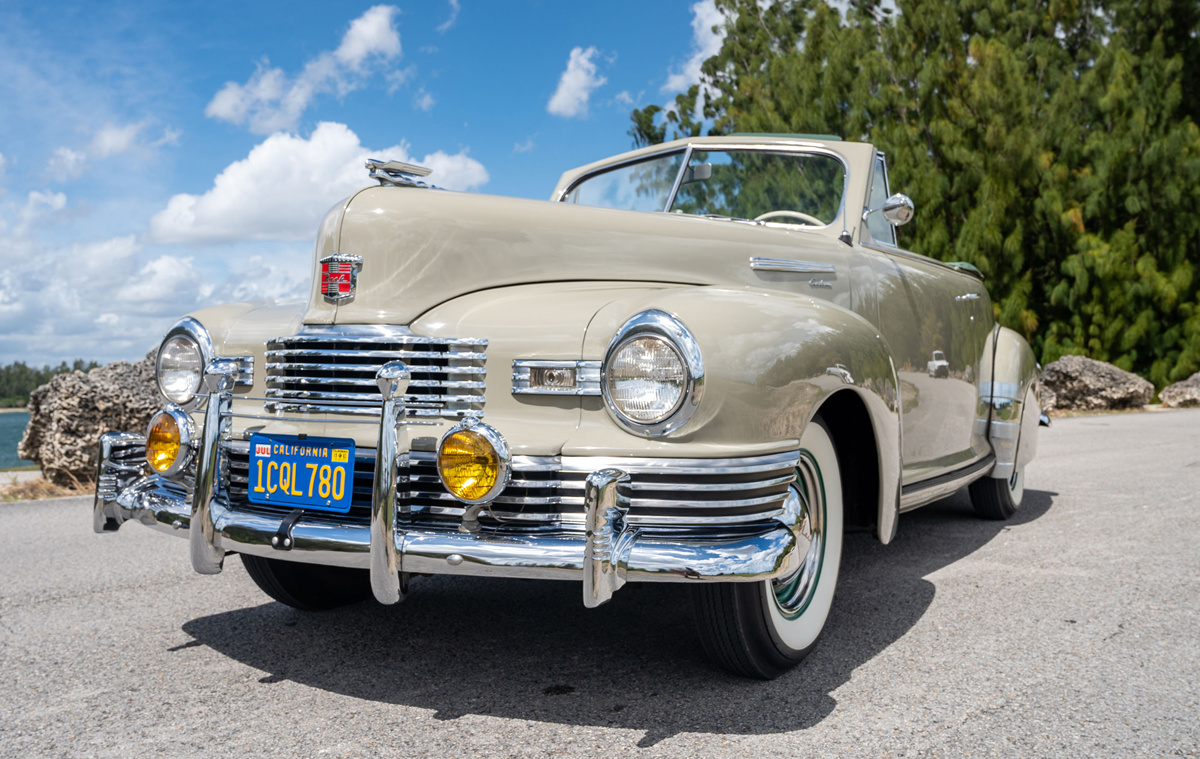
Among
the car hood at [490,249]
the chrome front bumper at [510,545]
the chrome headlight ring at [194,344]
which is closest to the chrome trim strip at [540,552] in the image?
the chrome front bumper at [510,545]

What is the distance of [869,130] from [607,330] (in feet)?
43.4

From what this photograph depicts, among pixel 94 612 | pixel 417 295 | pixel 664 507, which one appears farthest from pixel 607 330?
pixel 94 612

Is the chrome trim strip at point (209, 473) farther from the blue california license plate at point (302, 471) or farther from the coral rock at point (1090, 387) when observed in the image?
the coral rock at point (1090, 387)

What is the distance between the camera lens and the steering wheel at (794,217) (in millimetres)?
3967

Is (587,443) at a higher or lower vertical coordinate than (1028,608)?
higher

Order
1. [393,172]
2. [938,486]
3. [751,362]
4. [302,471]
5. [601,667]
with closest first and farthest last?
[751,362] < [302,471] < [601,667] < [393,172] < [938,486]

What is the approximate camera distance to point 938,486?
13.0ft

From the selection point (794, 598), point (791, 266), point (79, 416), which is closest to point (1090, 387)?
point (791, 266)

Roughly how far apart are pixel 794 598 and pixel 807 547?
0.78 feet

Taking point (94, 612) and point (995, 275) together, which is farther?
point (995, 275)

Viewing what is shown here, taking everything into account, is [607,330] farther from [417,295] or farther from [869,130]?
[869,130]

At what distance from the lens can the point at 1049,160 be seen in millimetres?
14516

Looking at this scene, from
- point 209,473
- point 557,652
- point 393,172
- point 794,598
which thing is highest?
point 393,172

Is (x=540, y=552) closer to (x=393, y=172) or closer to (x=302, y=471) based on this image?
(x=302, y=471)
